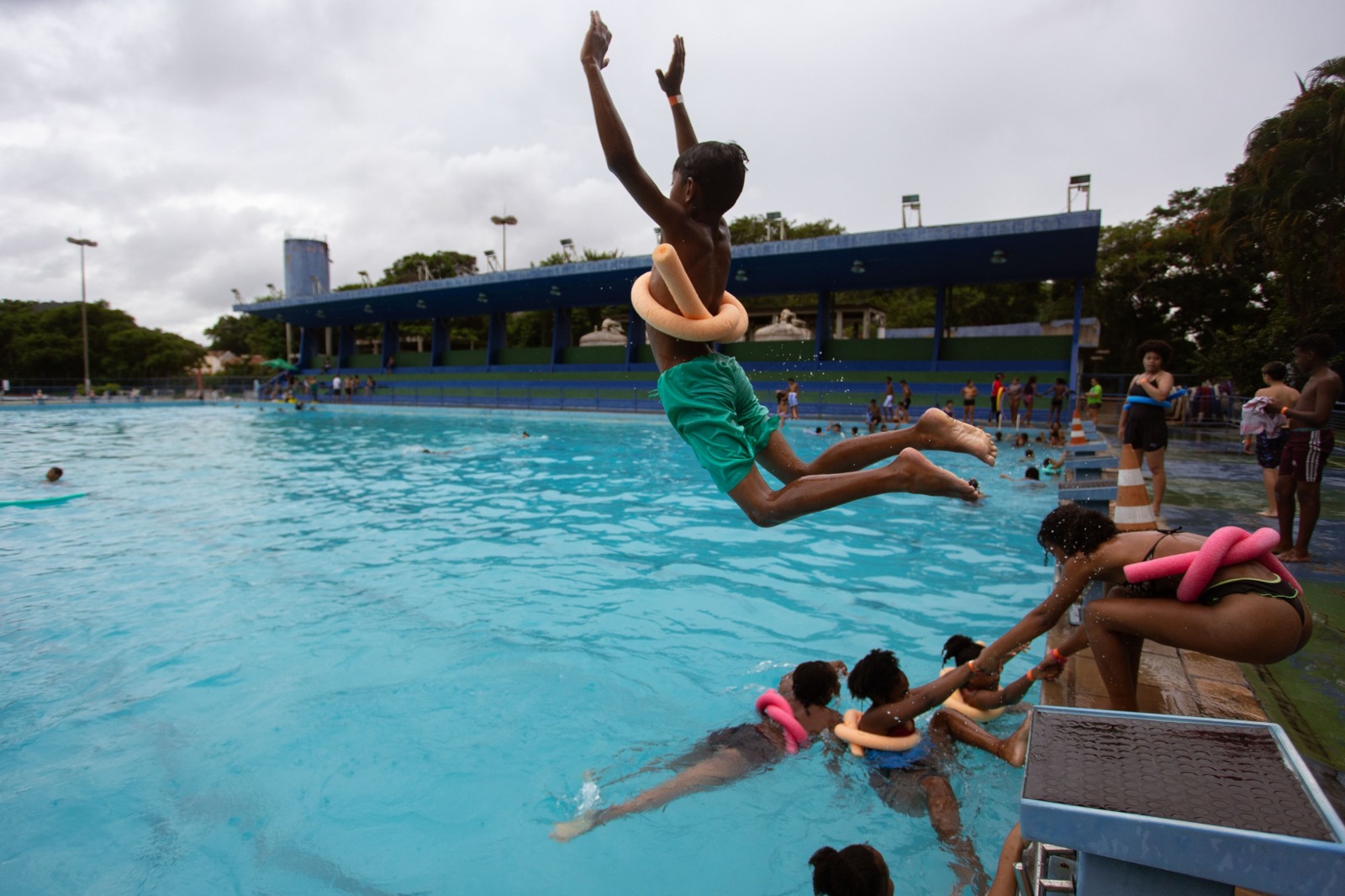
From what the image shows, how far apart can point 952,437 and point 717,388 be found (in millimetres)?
1111

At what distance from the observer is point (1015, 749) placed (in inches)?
143

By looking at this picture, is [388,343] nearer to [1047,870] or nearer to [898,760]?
[898,760]

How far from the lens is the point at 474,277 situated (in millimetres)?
30906

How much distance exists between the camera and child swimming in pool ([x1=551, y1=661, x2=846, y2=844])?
3725mm

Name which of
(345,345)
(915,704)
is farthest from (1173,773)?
(345,345)

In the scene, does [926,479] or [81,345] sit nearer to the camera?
[926,479]

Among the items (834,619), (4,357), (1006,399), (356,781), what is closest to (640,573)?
(834,619)

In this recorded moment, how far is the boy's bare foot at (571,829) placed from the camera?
365 centimetres

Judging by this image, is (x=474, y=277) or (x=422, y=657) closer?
(x=422, y=657)

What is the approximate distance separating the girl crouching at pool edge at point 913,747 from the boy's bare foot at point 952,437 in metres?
1.09

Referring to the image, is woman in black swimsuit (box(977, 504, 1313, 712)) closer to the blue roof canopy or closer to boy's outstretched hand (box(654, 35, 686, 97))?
boy's outstretched hand (box(654, 35, 686, 97))

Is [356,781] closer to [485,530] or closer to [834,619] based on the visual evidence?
[834,619]

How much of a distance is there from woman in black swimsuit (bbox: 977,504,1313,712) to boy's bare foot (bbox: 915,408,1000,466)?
1.34ft

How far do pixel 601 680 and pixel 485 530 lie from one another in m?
4.73
